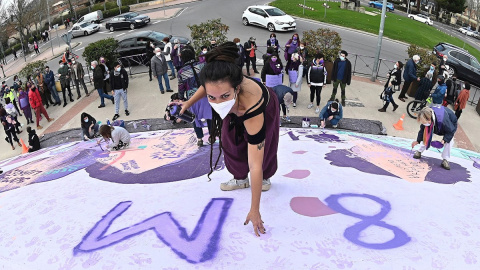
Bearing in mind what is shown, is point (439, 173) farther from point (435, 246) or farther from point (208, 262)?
point (208, 262)

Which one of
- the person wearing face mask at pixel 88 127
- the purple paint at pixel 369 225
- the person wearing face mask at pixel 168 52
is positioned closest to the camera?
the purple paint at pixel 369 225

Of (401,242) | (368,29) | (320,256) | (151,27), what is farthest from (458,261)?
(151,27)

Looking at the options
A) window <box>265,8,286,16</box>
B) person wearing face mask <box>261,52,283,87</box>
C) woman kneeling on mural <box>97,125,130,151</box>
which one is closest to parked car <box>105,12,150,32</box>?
window <box>265,8,286,16</box>

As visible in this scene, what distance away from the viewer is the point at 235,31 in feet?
71.7

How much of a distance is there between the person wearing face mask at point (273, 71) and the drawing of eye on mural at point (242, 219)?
445cm

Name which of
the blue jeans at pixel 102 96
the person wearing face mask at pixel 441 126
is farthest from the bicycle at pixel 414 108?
the blue jeans at pixel 102 96

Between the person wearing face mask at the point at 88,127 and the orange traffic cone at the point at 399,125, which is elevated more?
the person wearing face mask at the point at 88,127

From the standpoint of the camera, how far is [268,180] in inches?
155

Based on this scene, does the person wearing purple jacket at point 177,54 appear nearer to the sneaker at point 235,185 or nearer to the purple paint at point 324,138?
the purple paint at point 324,138

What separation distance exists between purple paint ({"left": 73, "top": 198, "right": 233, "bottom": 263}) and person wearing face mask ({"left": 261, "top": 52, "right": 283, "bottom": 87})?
6469 millimetres

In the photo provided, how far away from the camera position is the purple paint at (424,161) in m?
5.00

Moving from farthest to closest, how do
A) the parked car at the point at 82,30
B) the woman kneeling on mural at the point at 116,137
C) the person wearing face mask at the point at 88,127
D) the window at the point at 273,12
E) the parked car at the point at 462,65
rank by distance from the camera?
the parked car at the point at 82,30, the window at the point at 273,12, the parked car at the point at 462,65, the person wearing face mask at the point at 88,127, the woman kneeling on mural at the point at 116,137

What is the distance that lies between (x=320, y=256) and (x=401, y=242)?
2.45ft

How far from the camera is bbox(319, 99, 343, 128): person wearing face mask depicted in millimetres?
8500
